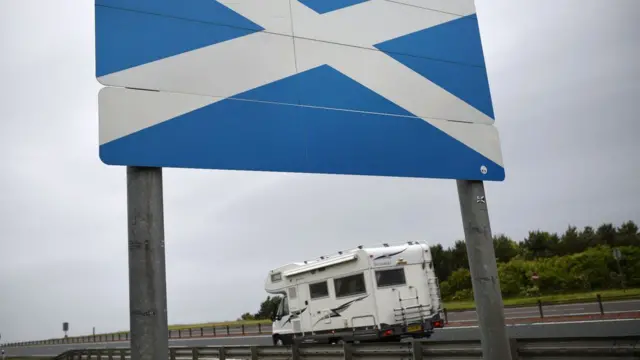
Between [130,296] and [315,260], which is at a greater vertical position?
[315,260]

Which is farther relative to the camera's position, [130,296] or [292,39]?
[292,39]

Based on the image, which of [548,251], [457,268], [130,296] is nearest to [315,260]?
[130,296]

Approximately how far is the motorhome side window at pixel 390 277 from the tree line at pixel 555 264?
18.9 m

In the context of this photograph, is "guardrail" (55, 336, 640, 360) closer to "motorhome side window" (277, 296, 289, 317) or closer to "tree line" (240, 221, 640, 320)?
"motorhome side window" (277, 296, 289, 317)

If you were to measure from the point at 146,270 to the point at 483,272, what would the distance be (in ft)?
11.4

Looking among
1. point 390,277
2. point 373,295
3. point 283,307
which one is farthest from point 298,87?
point 283,307

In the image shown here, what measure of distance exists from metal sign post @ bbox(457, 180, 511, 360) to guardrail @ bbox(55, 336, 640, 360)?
3481 mm

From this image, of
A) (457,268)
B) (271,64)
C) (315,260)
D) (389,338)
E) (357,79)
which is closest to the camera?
(271,64)

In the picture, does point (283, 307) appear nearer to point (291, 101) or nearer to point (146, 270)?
point (291, 101)

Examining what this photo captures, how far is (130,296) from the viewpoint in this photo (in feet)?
13.1

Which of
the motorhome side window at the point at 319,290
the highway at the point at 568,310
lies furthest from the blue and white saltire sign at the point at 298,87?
the highway at the point at 568,310

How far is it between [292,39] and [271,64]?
0.38 m

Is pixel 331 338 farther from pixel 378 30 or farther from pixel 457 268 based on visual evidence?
pixel 457 268

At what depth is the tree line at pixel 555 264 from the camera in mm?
41719
